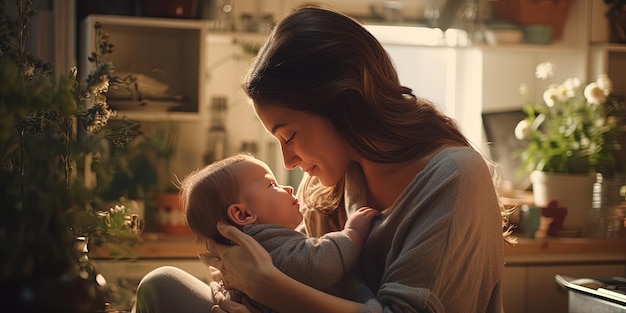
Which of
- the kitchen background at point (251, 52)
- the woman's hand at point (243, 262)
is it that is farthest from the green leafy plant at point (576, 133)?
the woman's hand at point (243, 262)

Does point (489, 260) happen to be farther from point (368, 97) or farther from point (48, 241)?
point (48, 241)

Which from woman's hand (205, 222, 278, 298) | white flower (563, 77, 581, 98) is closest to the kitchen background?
white flower (563, 77, 581, 98)

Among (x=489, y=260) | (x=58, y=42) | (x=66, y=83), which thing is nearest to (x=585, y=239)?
(x=489, y=260)

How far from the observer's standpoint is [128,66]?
346 centimetres

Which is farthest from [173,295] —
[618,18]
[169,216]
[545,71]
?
[618,18]

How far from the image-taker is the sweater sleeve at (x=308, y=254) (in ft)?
5.45

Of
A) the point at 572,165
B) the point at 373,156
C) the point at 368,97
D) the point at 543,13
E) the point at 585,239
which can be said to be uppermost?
the point at 543,13

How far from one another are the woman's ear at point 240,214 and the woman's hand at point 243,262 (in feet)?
0.10

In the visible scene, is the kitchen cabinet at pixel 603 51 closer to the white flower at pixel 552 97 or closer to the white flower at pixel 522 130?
the white flower at pixel 552 97

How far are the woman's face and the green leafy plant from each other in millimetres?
1883

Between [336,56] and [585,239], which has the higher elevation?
[336,56]

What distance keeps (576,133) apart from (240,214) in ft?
6.97

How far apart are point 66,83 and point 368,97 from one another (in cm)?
88

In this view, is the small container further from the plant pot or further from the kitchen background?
the plant pot
